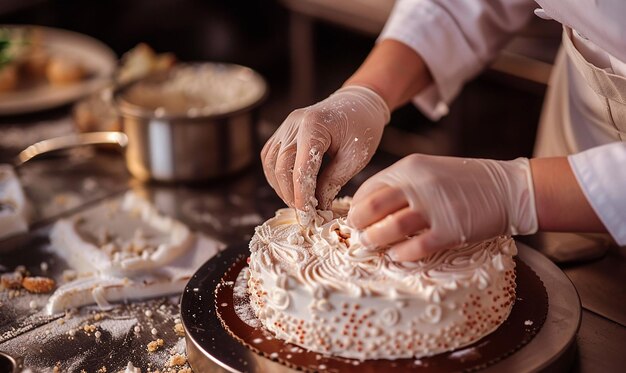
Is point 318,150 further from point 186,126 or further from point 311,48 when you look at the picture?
point 311,48

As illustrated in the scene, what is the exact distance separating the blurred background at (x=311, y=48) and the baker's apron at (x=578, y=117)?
109cm

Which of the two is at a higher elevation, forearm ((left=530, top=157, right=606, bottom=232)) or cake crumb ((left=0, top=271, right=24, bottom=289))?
forearm ((left=530, top=157, right=606, bottom=232))

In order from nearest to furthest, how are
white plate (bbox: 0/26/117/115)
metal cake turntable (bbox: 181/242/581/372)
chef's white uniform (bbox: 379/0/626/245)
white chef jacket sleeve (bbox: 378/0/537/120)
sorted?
1. metal cake turntable (bbox: 181/242/581/372)
2. chef's white uniform (bbox: 379/0/626/245)
3. white chef jacket sleeve (bbox: 378/0/537/120)
4. white plate (bbox: 0/26/117/115)

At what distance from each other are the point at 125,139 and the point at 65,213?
34cm

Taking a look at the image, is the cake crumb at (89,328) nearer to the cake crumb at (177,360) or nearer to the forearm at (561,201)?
the cake crumb at (177,360)

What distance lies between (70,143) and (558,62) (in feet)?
5.47

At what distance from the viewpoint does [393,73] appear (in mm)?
2082

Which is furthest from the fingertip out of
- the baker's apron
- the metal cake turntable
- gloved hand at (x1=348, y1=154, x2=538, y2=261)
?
the baker's apron

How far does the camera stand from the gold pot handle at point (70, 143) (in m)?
2.62

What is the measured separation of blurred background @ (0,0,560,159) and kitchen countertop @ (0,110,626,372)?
539 millimetres

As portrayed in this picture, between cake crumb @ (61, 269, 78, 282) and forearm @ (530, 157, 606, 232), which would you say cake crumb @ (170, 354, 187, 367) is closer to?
cake crumb @ (61, 269, 78, 282)

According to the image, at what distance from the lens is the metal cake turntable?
4.81 ft

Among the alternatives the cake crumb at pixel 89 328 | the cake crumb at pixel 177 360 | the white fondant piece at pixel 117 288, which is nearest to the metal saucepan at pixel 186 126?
the white fondant piece at pixel 117 288

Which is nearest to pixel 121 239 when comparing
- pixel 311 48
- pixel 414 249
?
pixel 414 249
